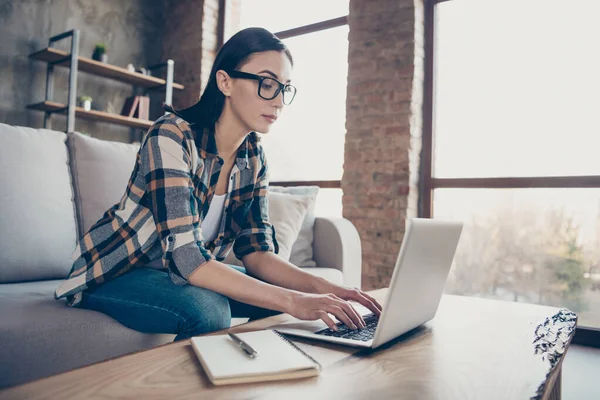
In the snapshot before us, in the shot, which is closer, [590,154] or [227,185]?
[227,185]

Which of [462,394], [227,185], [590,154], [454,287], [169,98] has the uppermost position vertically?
[169,98]

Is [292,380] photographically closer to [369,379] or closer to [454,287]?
[369,379]

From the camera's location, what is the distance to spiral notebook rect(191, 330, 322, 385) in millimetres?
665

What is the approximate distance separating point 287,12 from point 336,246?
2.76 m

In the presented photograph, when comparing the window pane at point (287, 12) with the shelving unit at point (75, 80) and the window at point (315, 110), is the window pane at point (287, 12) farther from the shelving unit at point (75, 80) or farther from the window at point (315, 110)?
the shelving unit at point (75, 80)

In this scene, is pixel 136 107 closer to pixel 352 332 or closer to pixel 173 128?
pixel 173 128

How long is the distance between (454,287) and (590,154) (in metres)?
1.12

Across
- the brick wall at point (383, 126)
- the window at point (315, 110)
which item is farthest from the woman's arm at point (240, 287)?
the window at point (315, 110)

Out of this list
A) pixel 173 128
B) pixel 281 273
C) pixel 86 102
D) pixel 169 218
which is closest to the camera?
pixel 169 218

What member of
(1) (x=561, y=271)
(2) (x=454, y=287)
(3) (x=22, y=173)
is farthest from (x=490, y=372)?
(2) (x=454, y=287)

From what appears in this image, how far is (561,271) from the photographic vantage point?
2830 millimetres

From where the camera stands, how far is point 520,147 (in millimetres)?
3016

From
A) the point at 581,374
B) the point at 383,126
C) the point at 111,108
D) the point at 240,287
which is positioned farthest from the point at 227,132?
the point at 111,108

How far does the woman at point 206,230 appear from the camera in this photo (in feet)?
3.65
